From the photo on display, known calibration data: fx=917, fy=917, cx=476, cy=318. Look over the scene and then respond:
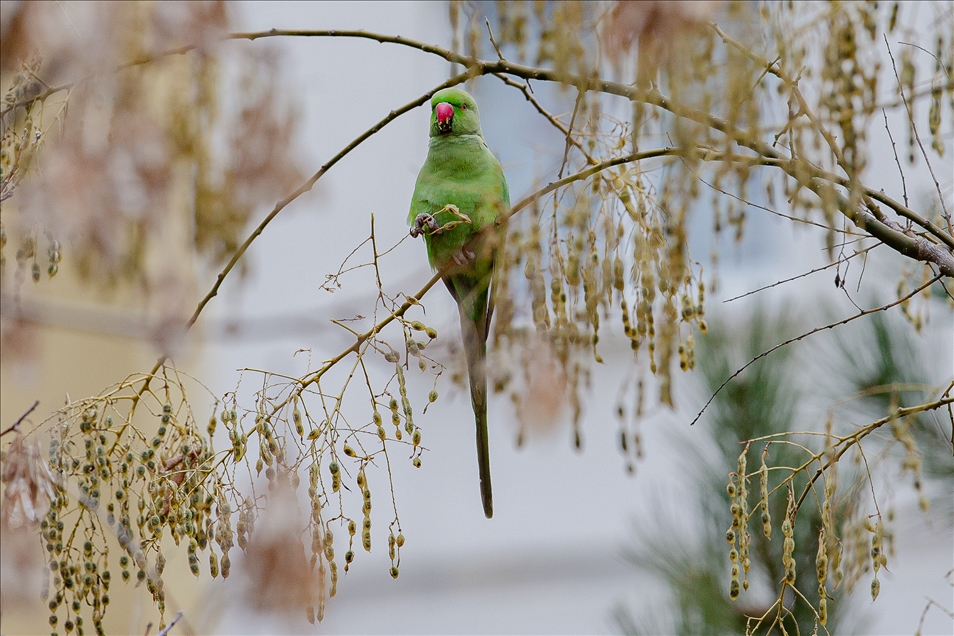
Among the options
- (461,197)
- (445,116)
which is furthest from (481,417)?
(445,116)

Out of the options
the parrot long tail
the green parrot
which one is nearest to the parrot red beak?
the green parrot

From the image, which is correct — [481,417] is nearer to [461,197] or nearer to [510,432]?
[461,197]

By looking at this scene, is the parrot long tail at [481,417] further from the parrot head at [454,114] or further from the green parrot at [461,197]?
the parrot head at [454,114]

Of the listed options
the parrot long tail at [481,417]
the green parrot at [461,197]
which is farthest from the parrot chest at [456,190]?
the parrot long tail at [481,417]

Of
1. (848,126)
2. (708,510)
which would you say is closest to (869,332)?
(708,510)

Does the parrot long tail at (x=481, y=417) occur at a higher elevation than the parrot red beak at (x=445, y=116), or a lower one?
lower

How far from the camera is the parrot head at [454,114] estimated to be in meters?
2.12

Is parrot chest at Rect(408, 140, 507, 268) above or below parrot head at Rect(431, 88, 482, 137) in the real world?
below

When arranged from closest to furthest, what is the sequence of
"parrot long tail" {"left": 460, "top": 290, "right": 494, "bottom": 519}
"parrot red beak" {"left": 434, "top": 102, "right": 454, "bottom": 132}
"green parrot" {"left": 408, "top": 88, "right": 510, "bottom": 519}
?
"parrot long tail" {"left": 460, "top": 290, "right": 494, "bottom": 519}, "green parrot" {"left": 408, "top": 88, "right": 510, "bottom": 519}, "parrot red beak" {"left": 434, "top": 102, "right": 454, "bottom": 132}

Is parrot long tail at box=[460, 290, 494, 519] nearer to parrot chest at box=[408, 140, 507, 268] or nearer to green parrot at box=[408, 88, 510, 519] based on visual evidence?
green parrot at box=[408, 88, 510, 519]

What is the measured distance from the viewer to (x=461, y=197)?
80.1 inches

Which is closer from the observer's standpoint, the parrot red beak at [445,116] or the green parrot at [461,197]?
the green parrot at [461,197]

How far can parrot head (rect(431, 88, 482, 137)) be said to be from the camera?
212 centimetres

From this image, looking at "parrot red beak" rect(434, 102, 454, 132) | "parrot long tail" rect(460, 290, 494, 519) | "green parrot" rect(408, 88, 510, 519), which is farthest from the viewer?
"parrot red beak" rect(434, 102, 454, 132)
